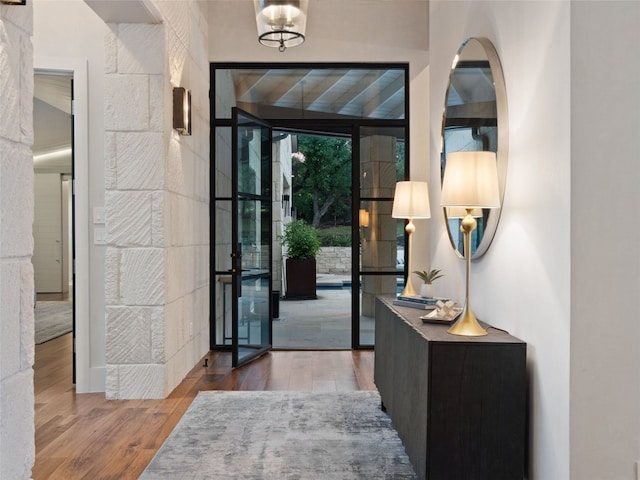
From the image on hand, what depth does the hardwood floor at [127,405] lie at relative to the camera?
2930 mm

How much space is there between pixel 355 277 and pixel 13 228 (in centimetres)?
421

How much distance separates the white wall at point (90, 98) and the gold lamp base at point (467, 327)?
2.70 metres

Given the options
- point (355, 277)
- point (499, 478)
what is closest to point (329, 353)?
point (355, 277)

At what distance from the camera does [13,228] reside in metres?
1.82

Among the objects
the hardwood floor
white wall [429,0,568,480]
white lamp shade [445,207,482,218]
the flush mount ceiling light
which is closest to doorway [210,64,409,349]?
the hardwood floor

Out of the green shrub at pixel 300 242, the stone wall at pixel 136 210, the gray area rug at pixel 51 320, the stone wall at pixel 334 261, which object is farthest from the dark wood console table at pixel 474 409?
the stone wall at pixel 334 261

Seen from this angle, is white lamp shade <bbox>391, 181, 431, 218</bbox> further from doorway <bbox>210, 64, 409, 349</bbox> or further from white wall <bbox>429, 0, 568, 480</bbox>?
doorway <bbox>210, 64, 409, 349</bbox>

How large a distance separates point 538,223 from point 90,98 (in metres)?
3.20

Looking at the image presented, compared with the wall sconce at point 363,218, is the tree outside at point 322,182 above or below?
above

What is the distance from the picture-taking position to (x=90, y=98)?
13.8 feet

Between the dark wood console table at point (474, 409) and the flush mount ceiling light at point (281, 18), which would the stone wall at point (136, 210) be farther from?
the dark wood console table at point (474, 409)

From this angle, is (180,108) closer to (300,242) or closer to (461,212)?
(461,212)

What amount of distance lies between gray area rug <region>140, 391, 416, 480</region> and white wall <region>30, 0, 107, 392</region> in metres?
0.82

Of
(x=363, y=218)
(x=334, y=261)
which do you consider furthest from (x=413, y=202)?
(x=334, y=261)
